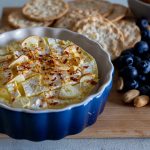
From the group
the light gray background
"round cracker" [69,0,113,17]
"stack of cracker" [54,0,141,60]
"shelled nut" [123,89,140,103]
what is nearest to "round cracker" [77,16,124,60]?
"stack of cracker" [54,0,141,60]

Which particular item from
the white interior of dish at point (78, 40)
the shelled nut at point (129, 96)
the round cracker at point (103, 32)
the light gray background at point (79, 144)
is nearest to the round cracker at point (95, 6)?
the round cracker at point (103, 32)

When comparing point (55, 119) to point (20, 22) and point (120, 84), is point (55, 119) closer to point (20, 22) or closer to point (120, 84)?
point (120, 84)

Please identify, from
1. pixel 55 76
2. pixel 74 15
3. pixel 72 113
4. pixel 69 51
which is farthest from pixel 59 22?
pixel 72 113

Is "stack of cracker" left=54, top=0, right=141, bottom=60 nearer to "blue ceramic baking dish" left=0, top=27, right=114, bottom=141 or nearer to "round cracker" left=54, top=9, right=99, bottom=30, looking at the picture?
"round cracker" left=54, top=9, right=99, bottom=30

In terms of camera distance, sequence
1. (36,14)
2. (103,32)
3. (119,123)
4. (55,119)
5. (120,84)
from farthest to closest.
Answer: (36,14)
(103,32)
(120,84)
(119,123)
(55,119)

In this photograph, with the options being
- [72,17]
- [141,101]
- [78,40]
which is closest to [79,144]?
[141,101]

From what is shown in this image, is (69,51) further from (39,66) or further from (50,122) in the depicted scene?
(50,122)

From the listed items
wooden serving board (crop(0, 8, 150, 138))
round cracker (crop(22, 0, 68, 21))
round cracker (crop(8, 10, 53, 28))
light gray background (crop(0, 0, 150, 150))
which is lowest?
light gray background (crop(0, 0, 150, 150))
